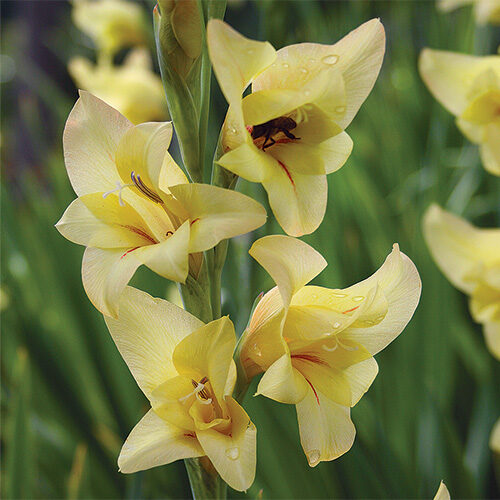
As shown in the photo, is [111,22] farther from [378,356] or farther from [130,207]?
[130,207]

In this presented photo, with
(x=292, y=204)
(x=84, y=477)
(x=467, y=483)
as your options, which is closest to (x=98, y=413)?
(x=84, y=477)

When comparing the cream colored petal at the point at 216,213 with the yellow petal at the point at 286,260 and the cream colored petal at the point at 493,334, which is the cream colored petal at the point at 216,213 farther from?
the cream colored petal at the point at 493,334

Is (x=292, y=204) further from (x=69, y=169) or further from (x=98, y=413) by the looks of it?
(x=98, y=413)

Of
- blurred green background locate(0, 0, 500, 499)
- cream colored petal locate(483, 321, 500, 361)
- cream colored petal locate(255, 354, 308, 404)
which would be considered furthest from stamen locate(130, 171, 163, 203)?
blurred green background locate(0, 0, 500, 499)

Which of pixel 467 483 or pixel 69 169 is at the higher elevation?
pixel 69 169

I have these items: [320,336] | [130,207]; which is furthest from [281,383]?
[130,207]

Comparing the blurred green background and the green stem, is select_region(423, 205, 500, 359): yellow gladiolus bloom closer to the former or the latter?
the green stem

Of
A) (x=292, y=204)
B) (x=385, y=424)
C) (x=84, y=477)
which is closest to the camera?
(x=292, y=204)
